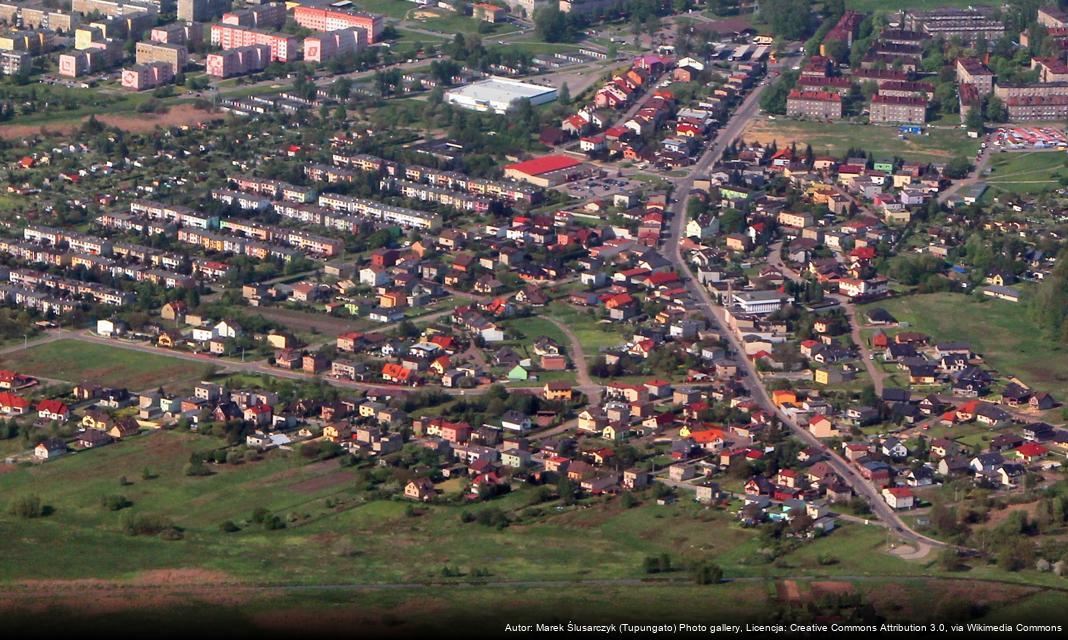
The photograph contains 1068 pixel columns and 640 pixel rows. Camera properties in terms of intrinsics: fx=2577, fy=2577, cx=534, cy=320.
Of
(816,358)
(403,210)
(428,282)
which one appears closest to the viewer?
(816,358)

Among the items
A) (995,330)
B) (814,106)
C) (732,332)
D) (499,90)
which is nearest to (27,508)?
(732,332)

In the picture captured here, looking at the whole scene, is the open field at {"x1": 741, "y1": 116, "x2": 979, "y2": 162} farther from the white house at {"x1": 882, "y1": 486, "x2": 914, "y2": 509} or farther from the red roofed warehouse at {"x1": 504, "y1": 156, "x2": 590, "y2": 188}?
the white house at {"x1": 882, "y1": 486, "x2": 914, "y2": 509}

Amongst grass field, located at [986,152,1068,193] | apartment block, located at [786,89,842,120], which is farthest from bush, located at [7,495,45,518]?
apartment block, located at [786,89,842,120]

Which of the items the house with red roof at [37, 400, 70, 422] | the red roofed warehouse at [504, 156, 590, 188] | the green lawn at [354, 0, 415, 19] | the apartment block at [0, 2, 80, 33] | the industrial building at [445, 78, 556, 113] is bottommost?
the apartment block at [0, 2, 80, 33]

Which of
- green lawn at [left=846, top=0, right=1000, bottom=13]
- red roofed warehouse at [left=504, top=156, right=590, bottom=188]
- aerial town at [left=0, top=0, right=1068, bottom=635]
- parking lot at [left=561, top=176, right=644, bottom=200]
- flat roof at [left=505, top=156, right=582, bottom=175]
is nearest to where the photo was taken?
aerial town at [left=0, top=0, right=1068, bottom=635]

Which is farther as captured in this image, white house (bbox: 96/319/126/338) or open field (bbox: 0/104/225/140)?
open field (bbox: 0/104/225/140)

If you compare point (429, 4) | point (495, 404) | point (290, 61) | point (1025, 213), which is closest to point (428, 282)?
point (495, 404)

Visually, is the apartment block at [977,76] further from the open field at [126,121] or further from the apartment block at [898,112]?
the open field at [126,121]

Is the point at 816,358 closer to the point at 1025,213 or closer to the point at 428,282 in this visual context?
the point at 428,282
